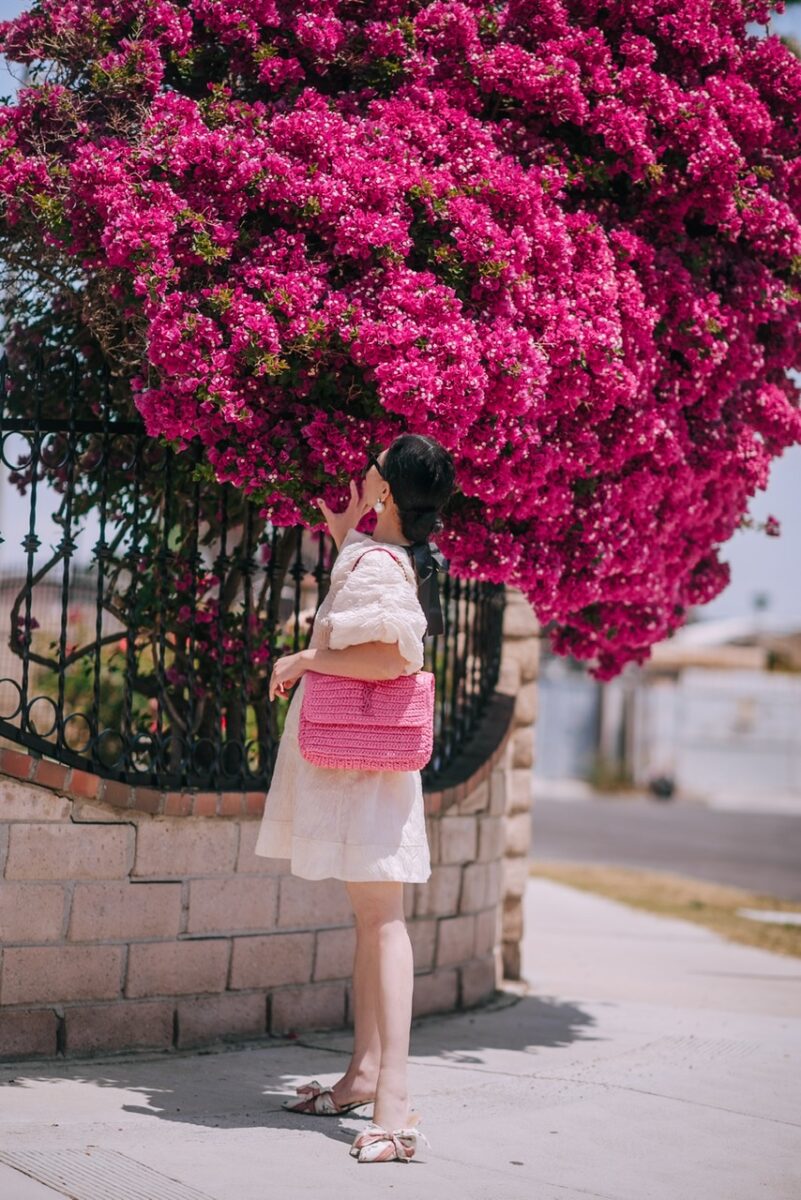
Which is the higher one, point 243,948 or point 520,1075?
point 243,948

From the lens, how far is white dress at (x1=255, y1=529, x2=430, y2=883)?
13.5 feet

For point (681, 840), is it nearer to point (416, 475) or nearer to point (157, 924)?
point (157, 924)

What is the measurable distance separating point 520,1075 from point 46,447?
9.80 feet

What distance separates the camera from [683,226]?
226 inches

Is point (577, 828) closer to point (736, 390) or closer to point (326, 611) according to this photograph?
point (736, 390)

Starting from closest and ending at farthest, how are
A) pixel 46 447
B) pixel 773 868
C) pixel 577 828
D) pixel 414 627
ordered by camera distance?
1. pixel 414 627
2. pixel 46 447
3. pixel 773 868
4. pixel 577 828

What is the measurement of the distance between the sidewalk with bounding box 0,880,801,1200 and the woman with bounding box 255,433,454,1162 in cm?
30

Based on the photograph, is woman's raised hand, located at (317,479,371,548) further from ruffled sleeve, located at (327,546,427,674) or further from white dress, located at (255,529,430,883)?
ruffled sleeve, located at (327,546,427,674)

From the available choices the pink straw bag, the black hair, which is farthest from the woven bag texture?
the black hair

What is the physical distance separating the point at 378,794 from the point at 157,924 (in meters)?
1.50

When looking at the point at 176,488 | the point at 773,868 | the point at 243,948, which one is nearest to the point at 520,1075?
the point at 243,948

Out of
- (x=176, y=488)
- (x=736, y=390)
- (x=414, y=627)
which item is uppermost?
(x=736, y=390)

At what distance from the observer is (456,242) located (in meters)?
4.90

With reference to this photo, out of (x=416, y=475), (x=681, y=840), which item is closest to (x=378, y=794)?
(x=416, y=475)
